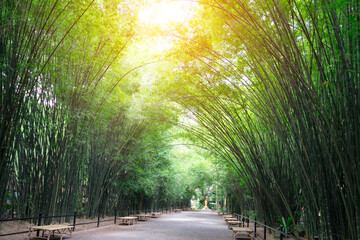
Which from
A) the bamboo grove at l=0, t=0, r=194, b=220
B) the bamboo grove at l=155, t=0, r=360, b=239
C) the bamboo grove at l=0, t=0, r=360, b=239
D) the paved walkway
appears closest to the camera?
the bamboo grove at l=155, t=0, r=360, b=239

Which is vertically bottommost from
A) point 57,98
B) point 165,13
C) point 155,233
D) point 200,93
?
point 155,233

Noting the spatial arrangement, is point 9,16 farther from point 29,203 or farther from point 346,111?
point 346,111

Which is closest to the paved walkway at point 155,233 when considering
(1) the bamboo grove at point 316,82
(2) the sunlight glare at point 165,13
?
(1) the bamboo grove at point 316,82

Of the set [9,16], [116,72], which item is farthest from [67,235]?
[9,16]

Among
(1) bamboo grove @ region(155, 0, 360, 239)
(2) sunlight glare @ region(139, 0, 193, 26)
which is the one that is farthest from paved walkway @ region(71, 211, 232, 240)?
(2) sunlight glare @ region(139, 0, 193, 26)

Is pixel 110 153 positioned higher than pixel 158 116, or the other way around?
pixel 158 116

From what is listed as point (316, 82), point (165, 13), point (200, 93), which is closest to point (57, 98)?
point (165, 13)

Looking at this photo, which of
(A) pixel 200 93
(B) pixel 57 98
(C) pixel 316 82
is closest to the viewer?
(C) pixel 316 82

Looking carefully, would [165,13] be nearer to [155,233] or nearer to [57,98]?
[57,98]

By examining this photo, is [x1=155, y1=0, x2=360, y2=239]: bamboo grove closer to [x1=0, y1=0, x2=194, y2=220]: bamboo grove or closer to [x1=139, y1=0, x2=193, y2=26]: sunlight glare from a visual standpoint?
[x1=139, y1=0, x2=193, y2=26]: sunlight glare

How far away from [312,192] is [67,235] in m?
5.05

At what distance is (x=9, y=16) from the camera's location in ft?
12.5

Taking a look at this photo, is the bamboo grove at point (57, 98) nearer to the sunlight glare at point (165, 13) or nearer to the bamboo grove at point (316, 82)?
the sunlight glare at point (165, 13)

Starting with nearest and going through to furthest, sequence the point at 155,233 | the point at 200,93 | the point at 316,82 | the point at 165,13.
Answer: the point at 316,82
the point at 165,13
the point at 200,93
the point at 155,233
